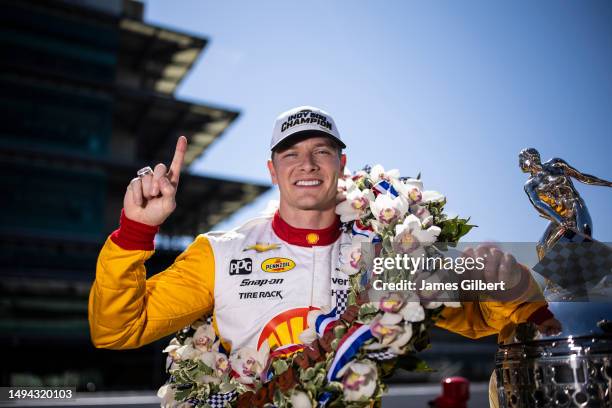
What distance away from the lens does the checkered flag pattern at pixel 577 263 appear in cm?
218

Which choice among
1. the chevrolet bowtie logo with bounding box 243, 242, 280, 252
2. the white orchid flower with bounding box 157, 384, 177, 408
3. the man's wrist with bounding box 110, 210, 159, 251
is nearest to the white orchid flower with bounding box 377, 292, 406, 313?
the chevrolet bowtie logo with bounding box 243, 242, 280, 252

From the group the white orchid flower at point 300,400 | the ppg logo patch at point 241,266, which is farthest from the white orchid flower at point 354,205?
the white orchid flower at point 300,400

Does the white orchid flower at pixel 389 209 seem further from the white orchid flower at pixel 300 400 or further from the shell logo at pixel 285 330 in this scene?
the white orchid flower at pixel 300 400

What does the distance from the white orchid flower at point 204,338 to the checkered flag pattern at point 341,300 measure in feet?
2.40

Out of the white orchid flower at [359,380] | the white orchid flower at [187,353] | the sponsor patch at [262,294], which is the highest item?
the sponsor patch at [262,294]

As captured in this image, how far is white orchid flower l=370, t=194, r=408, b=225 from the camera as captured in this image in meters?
2.56

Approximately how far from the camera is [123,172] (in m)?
19.0

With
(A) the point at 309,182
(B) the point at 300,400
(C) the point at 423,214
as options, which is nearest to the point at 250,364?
(B) the point at 300,400

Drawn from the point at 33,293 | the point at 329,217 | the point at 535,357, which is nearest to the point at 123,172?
the point at 33,293

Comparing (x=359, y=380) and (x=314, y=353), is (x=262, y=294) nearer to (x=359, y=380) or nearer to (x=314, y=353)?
(x=314, y=353)

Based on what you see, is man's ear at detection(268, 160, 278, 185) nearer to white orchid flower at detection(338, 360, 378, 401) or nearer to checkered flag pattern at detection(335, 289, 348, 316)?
checkered flag pattern at detection(335, 289, 348, 316)

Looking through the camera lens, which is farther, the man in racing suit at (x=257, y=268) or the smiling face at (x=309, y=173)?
the smiling face at (x=309, y=173)

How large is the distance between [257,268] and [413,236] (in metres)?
0.97

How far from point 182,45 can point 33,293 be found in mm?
10637
